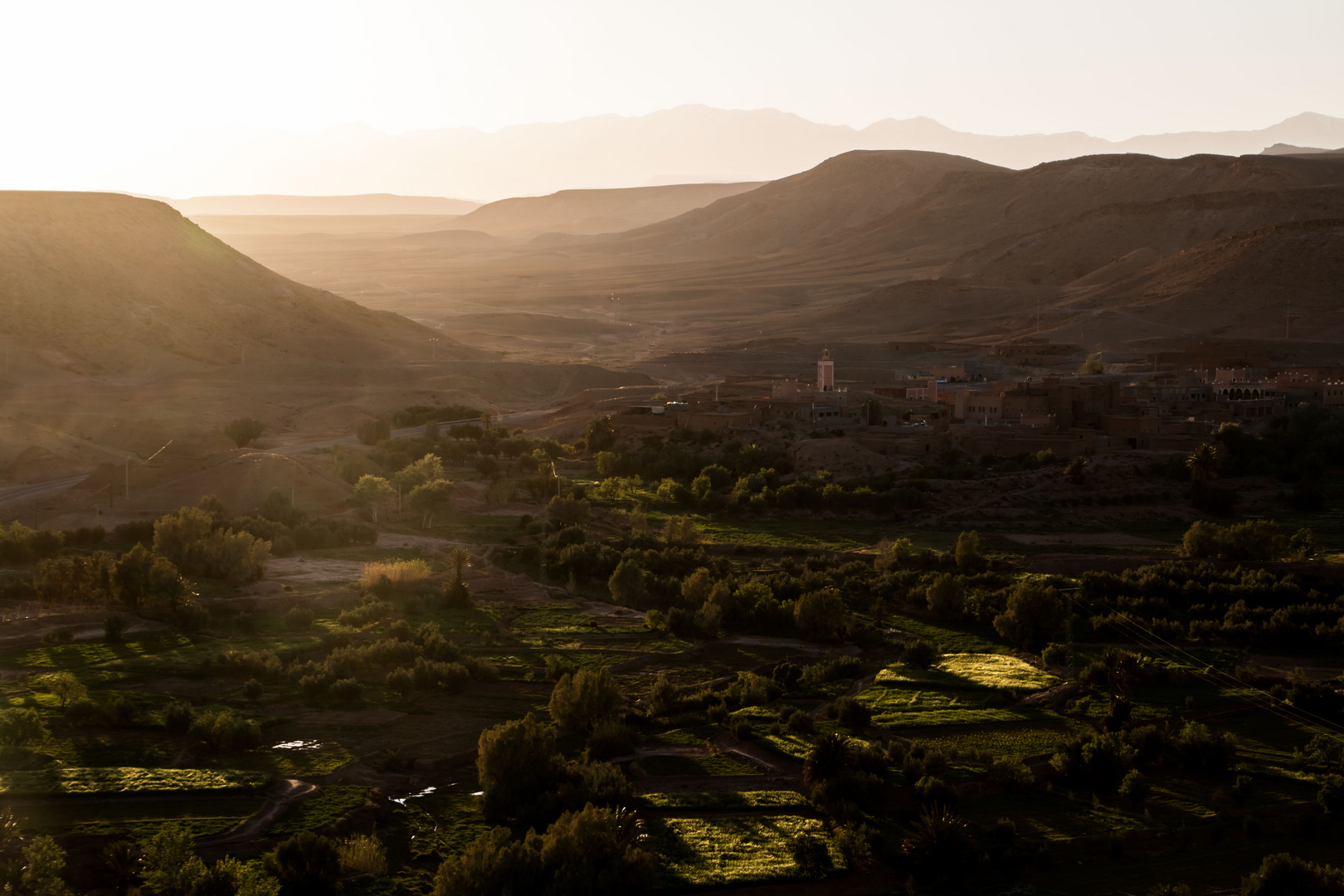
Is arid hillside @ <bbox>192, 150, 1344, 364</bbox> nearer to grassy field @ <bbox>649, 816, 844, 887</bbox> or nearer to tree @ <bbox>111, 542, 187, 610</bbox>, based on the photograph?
tree @ <bbox>111, 542, 187, 610</bbox>

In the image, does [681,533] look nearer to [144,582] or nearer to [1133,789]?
[144,582]

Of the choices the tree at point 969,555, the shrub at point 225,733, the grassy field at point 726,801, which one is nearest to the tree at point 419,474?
the tree at point 969,555

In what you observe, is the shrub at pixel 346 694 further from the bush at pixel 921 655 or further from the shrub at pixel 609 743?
the bush at pixel 921 655

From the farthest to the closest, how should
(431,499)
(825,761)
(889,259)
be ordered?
(889,259) → (431,499) → (825,761)

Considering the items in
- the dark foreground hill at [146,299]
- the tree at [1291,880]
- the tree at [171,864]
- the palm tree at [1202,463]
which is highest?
the dark foreground hill at [146,299]

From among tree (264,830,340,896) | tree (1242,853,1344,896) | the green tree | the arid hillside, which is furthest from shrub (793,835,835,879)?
the arid hillside

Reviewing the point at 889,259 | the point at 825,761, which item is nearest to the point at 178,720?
the point at 825,761
